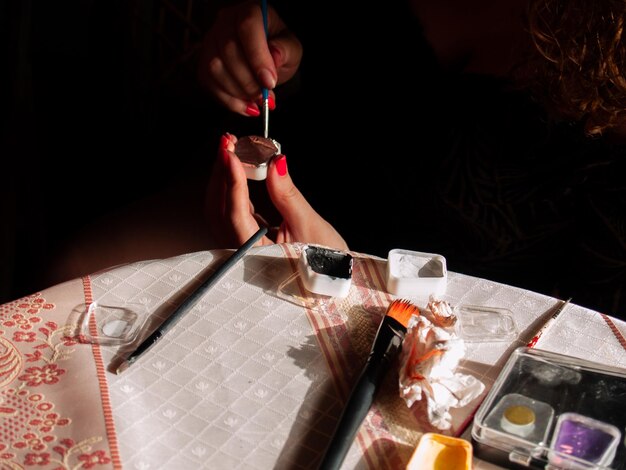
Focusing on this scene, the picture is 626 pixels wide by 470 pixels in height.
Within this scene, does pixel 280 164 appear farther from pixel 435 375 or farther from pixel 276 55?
pixel 435 375

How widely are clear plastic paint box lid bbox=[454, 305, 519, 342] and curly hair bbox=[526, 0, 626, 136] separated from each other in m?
0.32

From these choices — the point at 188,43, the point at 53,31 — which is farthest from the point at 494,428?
the point at 53,31

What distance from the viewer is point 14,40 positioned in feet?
3.79

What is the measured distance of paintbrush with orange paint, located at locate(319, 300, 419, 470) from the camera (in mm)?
455

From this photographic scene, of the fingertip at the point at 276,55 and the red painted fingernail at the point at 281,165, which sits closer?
the red painted fingernail at the point at 281,165

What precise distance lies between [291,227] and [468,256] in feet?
0.95

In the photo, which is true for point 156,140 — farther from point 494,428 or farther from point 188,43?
point 494,428

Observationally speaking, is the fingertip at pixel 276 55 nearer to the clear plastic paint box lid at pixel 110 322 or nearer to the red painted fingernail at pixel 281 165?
the red painted fingernail at pixel 281 165

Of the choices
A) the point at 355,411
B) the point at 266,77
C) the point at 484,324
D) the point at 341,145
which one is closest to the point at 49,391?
the point at 355,411

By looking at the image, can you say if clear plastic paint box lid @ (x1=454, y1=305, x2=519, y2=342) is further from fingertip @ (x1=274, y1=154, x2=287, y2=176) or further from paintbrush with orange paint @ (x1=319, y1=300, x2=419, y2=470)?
fingertip @ (x1=274, y1=154, x2=287, y2=176)

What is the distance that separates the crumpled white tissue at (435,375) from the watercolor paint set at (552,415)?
22mm

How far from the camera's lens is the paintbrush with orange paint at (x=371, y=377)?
17.9 inches

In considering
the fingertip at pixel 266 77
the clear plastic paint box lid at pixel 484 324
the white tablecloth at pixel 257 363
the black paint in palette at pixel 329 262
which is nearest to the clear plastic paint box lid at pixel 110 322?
the white tablecloth at pixel 257 363

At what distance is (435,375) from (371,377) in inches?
1.8
